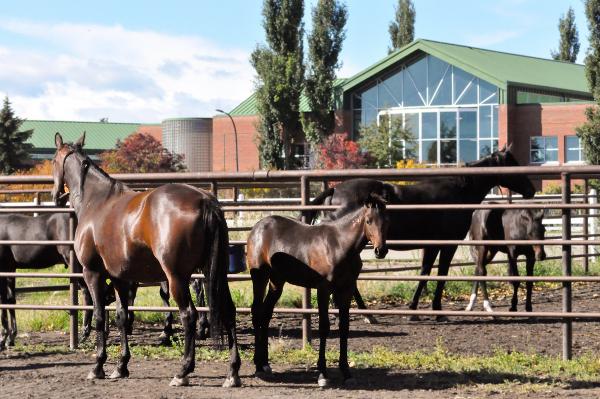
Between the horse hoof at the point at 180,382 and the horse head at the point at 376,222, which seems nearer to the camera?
the horse head at the point at 376,222

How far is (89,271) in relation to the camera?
8.87m

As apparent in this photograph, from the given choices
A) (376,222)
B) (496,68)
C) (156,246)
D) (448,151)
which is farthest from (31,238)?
(496,68)

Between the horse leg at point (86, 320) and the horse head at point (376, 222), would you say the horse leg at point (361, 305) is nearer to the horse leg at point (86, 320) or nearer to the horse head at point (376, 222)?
the horse leg at point (86, 320)

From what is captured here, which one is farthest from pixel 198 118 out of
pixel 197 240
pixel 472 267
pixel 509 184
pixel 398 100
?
pixel 197 240

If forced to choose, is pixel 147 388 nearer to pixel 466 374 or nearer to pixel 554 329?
pixel 466 374

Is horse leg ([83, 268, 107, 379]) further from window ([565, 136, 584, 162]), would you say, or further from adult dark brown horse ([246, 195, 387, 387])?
window ([565, 136, 584, 162])

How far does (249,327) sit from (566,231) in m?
4.22

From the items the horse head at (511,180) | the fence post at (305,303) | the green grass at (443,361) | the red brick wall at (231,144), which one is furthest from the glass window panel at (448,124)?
the green grass at (443,361)

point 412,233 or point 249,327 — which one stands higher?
point 412,233

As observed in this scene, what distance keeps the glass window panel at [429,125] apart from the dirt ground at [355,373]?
40.7m

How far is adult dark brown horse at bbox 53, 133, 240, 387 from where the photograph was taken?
8.05m

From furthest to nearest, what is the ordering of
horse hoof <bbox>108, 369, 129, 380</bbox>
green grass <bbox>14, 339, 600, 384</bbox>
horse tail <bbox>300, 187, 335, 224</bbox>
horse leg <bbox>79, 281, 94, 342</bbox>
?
1. horse leg <bbox>79, 281, 94, 342</bbox>
2. horse tail <bbox>300, 187, 335, 224</bbox>
3. horse hoof <bbox>108, 369, 129, 380</bbox>
4. green grass <bbox>14, 339, 600, 384</bbox>

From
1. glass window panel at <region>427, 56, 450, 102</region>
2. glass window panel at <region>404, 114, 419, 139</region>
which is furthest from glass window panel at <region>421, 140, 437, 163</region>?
glass window panel at <region>427, 56, 450, 102</region>

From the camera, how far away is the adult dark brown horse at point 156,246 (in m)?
8.05
